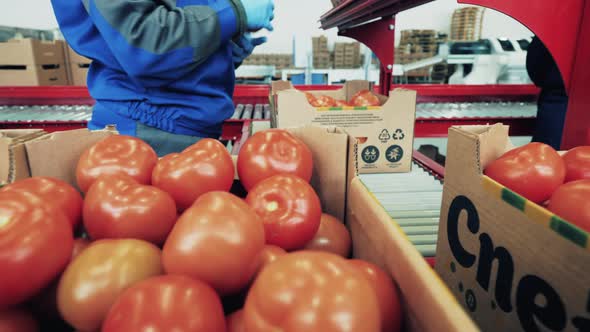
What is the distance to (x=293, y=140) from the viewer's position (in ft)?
2.65

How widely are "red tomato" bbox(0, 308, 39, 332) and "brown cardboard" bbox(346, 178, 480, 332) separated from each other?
0.42 meters

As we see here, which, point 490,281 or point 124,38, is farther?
point 124,38

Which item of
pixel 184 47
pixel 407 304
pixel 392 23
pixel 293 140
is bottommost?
pixel 407 304

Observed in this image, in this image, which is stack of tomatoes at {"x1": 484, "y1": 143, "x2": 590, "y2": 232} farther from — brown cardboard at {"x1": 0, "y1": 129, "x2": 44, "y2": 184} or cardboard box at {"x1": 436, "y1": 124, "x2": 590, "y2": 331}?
brown cardboard at {"x1": 0, "y1": 129, "x2": 44, "y2": 184}

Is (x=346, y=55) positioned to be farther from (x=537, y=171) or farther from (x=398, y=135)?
(x=537, y=171)

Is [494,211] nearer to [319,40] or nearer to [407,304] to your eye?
[407,304]

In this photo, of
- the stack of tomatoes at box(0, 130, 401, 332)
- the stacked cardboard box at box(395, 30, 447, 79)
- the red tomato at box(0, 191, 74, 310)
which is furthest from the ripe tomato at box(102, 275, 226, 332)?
the stacked cardboard box at box(395, 30, 447, 79)

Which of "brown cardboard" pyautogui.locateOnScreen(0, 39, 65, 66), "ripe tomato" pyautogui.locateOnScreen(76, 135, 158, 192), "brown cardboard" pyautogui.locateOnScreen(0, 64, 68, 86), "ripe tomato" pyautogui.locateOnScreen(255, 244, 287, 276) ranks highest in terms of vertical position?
"brown cardboard" pyautogui.locateOnScreen(0, 39, 65, 66)

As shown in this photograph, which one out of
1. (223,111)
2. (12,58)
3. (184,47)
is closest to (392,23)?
(223,111)

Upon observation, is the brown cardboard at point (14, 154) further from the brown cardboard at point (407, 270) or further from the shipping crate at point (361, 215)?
the brown cardboard at point (407, 270)

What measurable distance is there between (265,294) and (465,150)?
545mm

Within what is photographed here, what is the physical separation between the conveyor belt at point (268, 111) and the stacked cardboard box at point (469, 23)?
457cm

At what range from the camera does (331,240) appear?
25.5 inches

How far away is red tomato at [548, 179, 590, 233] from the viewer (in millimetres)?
554
